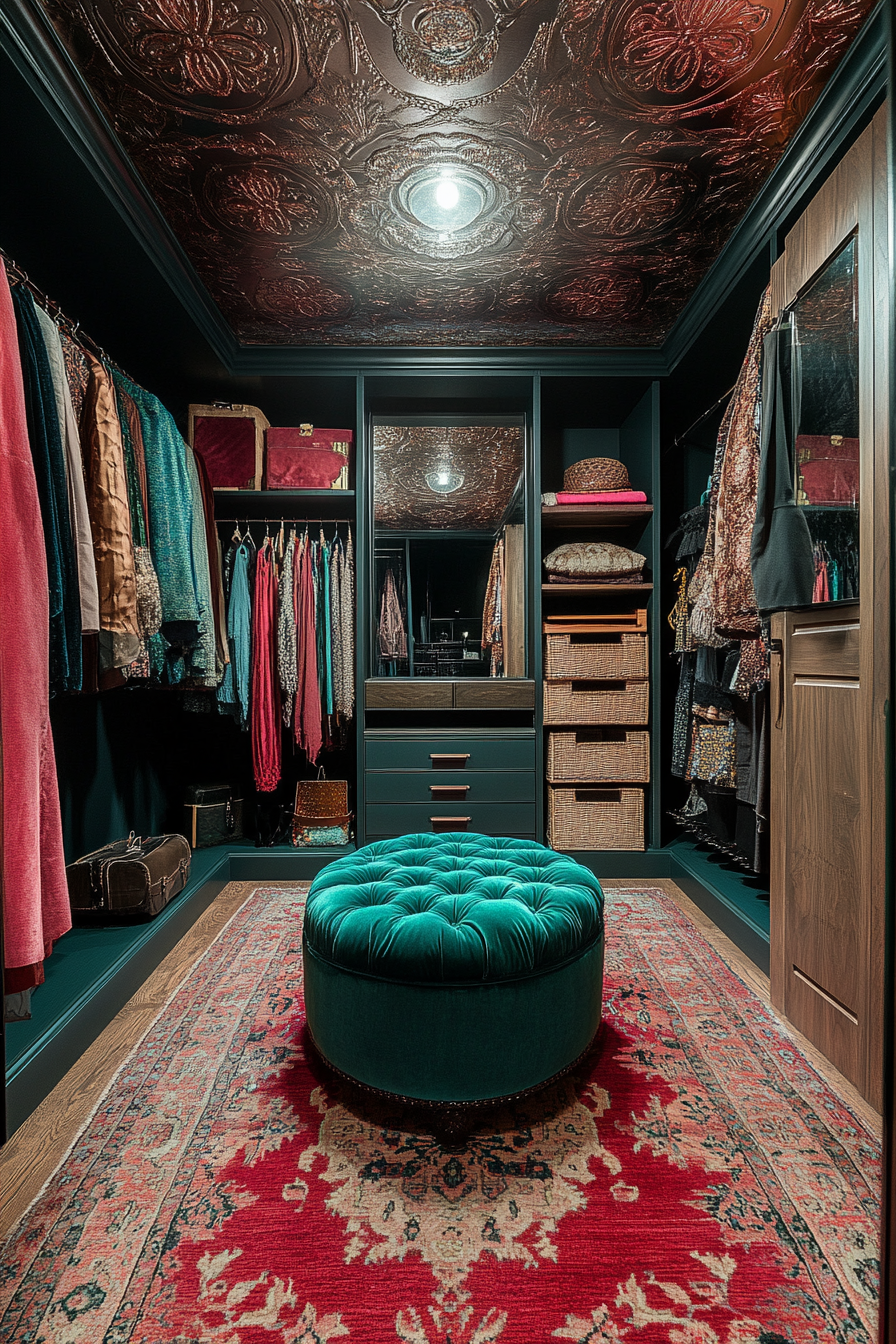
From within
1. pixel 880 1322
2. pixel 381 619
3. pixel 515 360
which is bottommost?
pixel 880 1322

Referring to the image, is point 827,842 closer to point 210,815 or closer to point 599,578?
point 599,578

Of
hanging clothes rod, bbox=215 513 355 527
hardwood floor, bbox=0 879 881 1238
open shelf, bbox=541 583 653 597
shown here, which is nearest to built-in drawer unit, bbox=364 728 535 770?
open shelf, bbox=541 583 653 597

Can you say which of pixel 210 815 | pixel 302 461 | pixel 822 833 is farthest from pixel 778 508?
pixel 210 815

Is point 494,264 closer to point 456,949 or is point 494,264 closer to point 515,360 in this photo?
point 515,360

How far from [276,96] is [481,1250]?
2614 millimetres

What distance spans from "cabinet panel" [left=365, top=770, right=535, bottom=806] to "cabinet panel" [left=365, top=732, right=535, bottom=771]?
3 centimetres

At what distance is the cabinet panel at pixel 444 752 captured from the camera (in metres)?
2.97

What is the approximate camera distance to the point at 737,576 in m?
2.06

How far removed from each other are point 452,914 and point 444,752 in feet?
5.13

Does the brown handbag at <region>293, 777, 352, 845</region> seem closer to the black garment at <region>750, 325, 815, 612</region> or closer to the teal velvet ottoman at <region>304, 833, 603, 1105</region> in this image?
the teal velvet ottoman at <region>304, 833, 603, 1105</region>

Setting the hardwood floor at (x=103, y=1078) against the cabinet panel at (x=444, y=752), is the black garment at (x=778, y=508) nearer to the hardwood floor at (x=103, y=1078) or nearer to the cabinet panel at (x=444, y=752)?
the hardwood floor at (x=103, y=1078)

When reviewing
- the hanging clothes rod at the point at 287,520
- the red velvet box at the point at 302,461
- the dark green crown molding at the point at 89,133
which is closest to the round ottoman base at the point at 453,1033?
the dark green crown molding at the point at 89,133

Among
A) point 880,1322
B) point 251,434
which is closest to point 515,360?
point 251,434

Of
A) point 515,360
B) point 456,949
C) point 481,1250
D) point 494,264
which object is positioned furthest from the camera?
point 515,360
